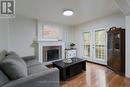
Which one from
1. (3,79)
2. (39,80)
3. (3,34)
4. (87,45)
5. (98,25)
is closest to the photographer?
(3,79)

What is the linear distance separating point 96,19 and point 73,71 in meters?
3.00

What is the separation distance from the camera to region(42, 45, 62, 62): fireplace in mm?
4664

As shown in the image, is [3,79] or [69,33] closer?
[3,79]

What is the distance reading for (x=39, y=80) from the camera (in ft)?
5.50

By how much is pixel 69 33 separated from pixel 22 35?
3001 mm

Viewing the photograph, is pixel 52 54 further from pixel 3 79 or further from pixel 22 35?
pixel 3 79

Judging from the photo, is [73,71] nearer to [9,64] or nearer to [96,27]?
[9,64]

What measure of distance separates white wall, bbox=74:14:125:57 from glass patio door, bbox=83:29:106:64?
10.7 inches

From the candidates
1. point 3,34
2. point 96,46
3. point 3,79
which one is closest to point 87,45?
point 96,46

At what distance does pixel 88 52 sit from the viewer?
221 inches

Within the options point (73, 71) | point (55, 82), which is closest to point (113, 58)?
point (73, 71)

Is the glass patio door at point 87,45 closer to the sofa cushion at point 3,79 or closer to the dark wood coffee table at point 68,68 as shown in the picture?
the dark wood coffee table at point 68,68

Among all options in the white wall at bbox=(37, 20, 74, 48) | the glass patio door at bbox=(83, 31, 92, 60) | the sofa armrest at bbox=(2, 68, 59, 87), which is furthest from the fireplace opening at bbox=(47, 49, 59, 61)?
the sofa armrest at bbox=(2, 68, 59, 87)

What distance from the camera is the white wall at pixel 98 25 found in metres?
3.93
